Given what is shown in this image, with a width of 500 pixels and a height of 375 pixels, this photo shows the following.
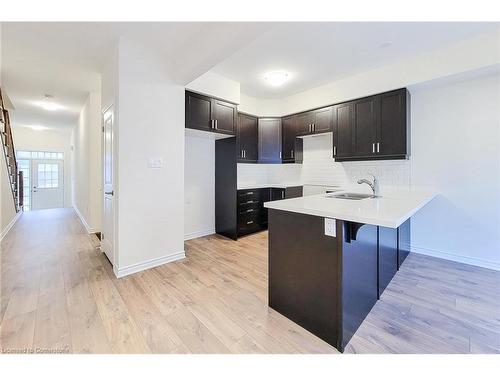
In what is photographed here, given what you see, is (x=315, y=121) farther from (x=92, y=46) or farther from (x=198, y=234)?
(x=92, y=46)

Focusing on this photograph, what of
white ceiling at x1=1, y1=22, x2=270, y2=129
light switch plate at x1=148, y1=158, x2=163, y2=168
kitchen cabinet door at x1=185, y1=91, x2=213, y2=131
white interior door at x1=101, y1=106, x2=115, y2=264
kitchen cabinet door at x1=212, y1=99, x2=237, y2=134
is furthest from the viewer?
kitchen cabinet door at x1=212, y1=99, x2=237, y2=134

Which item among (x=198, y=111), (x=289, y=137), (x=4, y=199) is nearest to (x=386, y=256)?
(x=289, y=137)

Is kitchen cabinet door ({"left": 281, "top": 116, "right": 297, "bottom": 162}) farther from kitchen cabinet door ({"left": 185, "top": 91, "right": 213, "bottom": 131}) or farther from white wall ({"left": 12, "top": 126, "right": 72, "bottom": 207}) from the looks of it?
white wall ({"left": 12, "top": 126, "right": 72, "bottom": 207})

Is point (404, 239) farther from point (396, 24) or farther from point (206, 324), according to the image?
point (206, 324)

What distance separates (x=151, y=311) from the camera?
6.31 ft

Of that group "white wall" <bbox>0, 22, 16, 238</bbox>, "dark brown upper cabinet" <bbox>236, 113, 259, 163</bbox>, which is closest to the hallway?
"white wall" <bbox>0, 22, 16, 238</bbox>

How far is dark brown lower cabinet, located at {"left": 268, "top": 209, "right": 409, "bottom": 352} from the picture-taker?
151 cm

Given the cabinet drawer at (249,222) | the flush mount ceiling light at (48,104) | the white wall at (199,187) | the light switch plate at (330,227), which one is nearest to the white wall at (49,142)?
the flush mount ceiling light at (48,104)

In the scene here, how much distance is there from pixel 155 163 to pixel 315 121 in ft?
9.18

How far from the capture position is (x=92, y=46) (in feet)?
8.89

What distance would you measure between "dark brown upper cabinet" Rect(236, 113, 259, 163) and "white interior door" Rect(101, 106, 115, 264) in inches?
76.6

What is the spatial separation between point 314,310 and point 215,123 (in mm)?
2897

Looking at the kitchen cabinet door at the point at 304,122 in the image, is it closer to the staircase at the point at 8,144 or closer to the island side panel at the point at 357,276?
the island side panel at the point at 357,276
